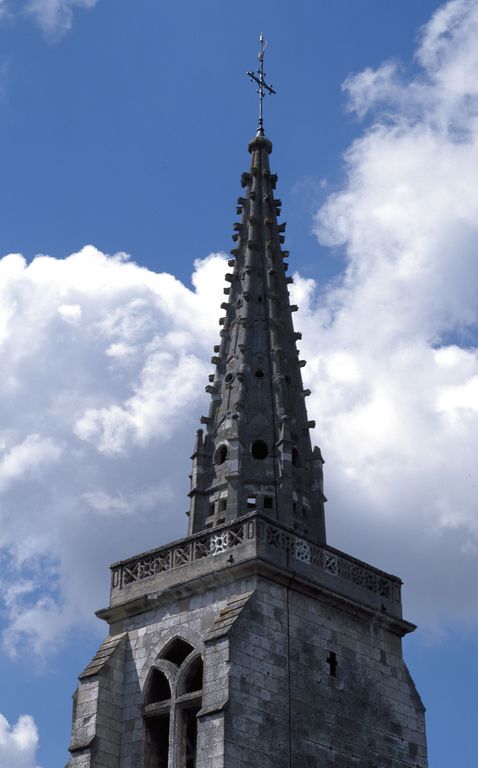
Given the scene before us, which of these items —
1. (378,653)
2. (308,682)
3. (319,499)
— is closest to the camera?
(308,682)

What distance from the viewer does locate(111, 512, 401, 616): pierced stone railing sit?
1187 inches

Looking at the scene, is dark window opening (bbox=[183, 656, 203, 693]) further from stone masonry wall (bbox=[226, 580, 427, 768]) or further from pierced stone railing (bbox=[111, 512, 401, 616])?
pierced stone railing (bbox=[111, 512, 401, 616])

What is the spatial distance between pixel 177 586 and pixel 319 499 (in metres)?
5.02

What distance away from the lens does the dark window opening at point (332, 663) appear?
99.1ft

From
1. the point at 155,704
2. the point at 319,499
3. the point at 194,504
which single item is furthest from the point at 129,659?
the point at 319,499

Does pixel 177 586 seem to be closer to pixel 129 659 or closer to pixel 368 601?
pixel 129 659

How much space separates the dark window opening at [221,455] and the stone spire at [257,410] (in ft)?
0.08

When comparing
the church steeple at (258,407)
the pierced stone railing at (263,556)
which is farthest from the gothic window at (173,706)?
the church steeple at (258,407)

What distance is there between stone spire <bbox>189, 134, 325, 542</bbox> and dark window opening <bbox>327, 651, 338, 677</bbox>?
9.90 feet

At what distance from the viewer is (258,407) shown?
34.5m

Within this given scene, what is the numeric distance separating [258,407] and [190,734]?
878 centimetres

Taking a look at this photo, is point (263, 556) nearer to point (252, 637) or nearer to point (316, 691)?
point (252, 637)

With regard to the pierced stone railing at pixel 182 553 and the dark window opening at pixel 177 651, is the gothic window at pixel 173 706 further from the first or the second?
the pierced stone railing at pixel 182 553

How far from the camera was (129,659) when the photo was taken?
31328 mm
